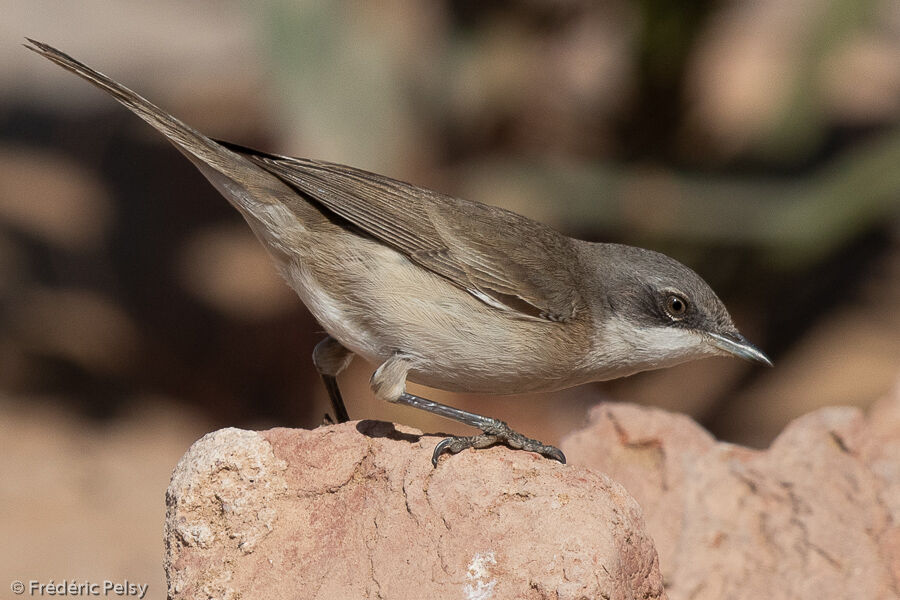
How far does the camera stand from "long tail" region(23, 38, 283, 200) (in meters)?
4.46

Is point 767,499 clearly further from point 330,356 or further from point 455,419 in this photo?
point 330,356

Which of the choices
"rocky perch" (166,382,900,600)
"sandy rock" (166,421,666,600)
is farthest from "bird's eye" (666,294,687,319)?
"sandy rock" (166,421,666,600)

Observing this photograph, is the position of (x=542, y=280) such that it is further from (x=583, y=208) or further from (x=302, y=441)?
(x=583, y=208)

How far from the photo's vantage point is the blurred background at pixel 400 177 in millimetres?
8242

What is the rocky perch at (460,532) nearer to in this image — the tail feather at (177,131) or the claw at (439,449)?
the claw at (439,449)

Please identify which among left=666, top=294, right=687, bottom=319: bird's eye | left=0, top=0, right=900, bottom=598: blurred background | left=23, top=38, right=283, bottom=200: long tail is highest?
left=23, top=38, right=283, bottom=200: long tail

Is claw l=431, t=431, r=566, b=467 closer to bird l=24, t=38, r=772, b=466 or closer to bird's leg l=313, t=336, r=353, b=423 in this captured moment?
bird l=24, t=38, r=772, b=466

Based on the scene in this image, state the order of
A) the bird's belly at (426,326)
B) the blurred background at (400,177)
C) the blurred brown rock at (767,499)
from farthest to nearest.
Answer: the blurred background at (400,177), the blurred brown rock at (767,499), the bird's belly at (426,326)

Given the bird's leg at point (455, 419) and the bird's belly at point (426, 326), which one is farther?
the bird's belly at point (426, 326)

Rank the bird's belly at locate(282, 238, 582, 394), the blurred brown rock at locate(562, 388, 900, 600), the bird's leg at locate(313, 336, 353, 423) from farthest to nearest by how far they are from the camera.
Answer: the bird's leg at locate(313, 336, 353, 423) < the blurred brown rock at locate(562, 388, 900, 600) < the bird's belly at locate(282, 238, 582, 394)

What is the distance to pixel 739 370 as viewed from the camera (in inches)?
402

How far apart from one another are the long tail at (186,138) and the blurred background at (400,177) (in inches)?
109

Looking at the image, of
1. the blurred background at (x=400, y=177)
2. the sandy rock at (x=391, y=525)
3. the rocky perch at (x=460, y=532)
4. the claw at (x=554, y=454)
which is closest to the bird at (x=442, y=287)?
the claw at (x=554, y=454)

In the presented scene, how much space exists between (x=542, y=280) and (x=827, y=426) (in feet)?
5.35
